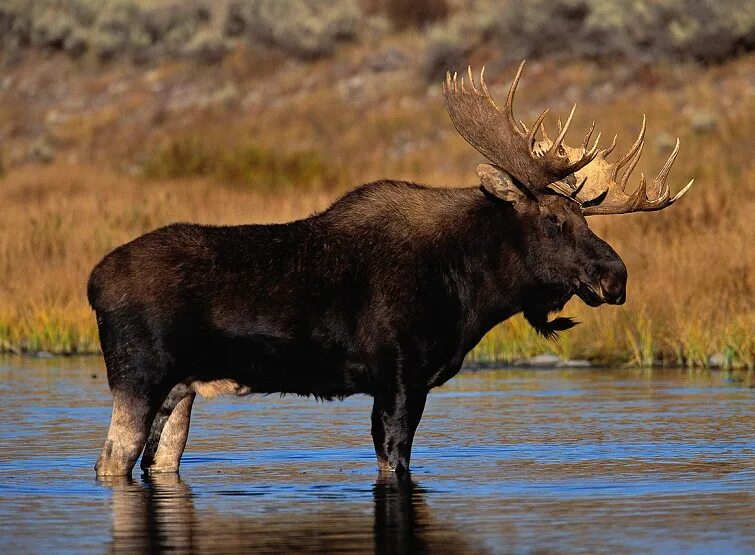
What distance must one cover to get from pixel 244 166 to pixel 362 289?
65.9 ft

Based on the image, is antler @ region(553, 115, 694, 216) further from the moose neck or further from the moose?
the moose neck

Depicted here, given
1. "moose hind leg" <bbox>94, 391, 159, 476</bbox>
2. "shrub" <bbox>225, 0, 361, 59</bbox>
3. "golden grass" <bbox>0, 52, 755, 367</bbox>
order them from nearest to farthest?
"moose hind leg" <bbox>94, 391, 159, 476</bbox> < "golden grass" <bbox>0, 52, 755, 367</bbox> < "shrub" <bbox>225, 0, 361, 59</bbox>

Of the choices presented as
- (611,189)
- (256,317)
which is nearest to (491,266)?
(611,189)

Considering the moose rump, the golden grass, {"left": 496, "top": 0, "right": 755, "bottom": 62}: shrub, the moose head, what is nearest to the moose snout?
the moose head

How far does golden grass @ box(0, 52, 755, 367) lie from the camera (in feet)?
57.7

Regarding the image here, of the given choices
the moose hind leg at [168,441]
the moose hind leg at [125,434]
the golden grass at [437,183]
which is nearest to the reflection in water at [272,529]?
the moose hind leg at [125,434]

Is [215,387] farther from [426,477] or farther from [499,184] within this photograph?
[499,184]

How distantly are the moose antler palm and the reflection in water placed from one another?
222 centimetres

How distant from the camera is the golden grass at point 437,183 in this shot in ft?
Answer: 57.7

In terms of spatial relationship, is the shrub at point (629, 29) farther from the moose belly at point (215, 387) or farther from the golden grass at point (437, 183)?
the moose belly at point (215, 387)

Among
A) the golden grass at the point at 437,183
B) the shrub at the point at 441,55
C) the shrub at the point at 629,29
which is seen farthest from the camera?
the shrub at the point at 441,55

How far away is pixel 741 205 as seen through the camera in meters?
20.5

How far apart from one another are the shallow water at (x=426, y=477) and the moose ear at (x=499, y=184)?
159 cm

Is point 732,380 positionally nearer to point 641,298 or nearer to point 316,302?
point 641,298
